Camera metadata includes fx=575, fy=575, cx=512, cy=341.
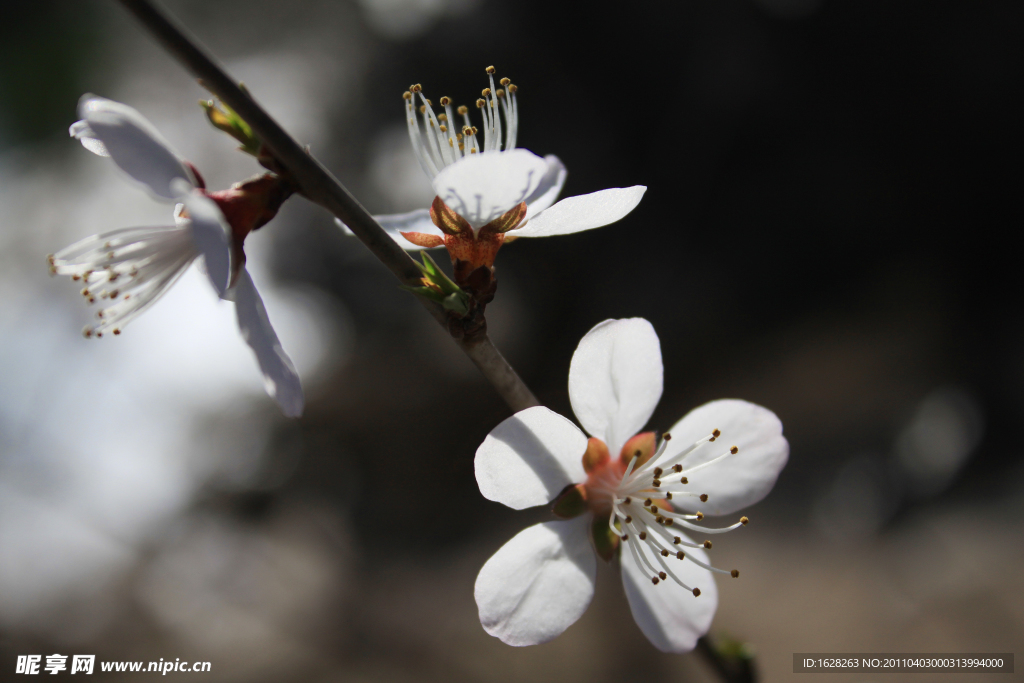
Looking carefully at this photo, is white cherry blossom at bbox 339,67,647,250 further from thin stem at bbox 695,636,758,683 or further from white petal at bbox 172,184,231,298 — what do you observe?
thin stem at bbox 695,636,758,683

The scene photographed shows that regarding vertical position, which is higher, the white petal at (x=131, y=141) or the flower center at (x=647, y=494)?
the white petal at (x=131, y=141)

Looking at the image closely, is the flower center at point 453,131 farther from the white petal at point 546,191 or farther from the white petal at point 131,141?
the white petal at point 131,141

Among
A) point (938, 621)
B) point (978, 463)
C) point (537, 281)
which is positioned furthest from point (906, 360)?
point (537, 281)

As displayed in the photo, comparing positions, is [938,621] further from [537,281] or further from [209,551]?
[209,551]

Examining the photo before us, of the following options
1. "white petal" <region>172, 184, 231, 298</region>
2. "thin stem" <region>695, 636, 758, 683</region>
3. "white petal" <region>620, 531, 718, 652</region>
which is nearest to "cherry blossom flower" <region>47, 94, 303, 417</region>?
"white petal" <region>172, 184, 231, 298</region>

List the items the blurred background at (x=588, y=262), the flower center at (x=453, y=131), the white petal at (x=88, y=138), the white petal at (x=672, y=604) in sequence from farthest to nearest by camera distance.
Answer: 1. the blurred background at (x=588, y=262)
2. the flower center at (x=453, y=131)
3. the white petal at (x=672, y=604)
4. the white petal at (x=88, y=138)

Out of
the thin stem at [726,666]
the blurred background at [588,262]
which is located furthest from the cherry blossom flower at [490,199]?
the blurred background at [588,262]
